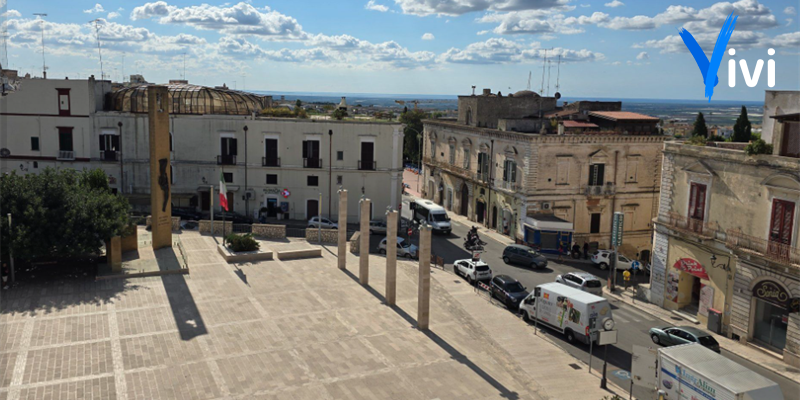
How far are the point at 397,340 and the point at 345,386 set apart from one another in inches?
177

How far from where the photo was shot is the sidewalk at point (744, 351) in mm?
24972

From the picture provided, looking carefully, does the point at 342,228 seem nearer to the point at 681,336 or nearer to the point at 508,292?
the point at 508,292

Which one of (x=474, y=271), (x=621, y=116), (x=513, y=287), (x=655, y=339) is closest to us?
(x=655, y=339)

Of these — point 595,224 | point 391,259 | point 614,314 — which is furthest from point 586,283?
point 595,224

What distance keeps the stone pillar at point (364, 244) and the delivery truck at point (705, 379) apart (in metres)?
15.1

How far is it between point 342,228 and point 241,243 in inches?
240

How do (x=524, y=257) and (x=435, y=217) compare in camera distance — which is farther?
(x=435, y=217)

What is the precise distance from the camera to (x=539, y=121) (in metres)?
50.7

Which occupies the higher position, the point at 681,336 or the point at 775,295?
the point at 775,295

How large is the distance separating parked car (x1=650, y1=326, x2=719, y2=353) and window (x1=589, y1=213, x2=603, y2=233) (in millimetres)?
19139

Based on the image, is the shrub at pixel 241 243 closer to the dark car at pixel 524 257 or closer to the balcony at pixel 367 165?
the balcony at pixel 367 165

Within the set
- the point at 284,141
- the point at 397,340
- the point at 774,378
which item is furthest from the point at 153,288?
the point at 774,378

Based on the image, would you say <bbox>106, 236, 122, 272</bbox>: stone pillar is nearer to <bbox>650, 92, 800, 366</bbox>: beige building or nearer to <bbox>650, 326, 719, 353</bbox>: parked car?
<bbox>650, 326, 719, 353</bbox>: parked car

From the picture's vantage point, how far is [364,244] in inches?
1240
